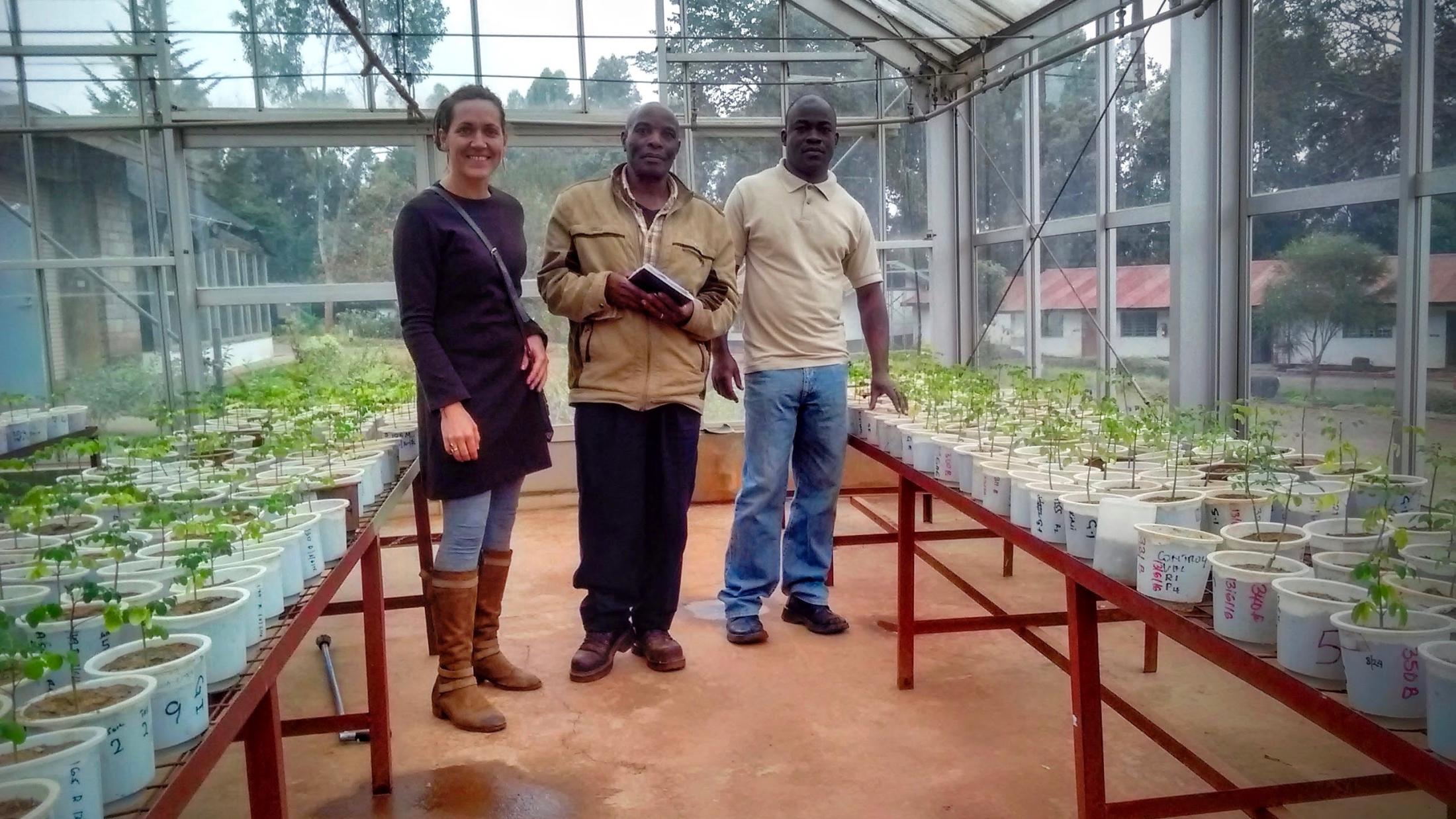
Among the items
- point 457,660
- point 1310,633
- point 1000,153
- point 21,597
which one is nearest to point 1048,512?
point 1310,633

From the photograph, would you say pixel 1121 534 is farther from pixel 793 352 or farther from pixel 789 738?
pixel 793 352

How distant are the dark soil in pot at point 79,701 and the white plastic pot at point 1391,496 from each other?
1978 millimetres

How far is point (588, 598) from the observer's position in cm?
311

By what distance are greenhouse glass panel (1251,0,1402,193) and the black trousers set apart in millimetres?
2210

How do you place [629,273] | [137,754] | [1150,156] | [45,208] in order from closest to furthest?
[137,754] < [629,273] < [1150,156] < [45,208]

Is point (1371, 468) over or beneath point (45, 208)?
beneath

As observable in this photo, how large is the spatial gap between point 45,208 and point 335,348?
1.52 metres

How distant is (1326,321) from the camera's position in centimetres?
330

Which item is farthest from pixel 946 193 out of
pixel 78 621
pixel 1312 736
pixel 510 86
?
pixel 78 621

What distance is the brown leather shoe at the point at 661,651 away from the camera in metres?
3.10

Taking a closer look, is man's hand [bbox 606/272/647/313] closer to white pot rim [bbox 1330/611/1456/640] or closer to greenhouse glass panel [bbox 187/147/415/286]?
white pot rim [bbox 1330/611/1456/640]

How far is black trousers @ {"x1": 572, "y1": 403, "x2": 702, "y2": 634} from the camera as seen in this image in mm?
2893

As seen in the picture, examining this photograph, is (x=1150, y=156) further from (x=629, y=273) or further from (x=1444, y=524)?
Result: (x=1444, y=524)

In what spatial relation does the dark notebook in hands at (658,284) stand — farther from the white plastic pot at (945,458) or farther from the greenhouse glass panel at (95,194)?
the greenhouse glass panel at (95,194)
